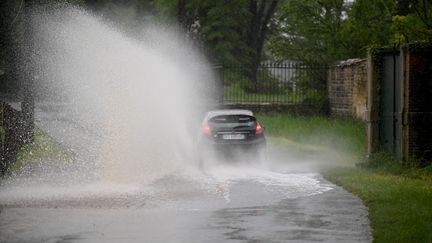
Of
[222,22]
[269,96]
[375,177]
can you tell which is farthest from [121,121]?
[222,22]

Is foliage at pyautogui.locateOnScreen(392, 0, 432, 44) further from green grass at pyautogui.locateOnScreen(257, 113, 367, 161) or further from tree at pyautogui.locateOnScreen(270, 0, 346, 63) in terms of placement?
tree at pyautogui.locateOnScreen(270, 0, 346, 63)

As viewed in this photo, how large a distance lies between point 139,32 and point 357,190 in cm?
4388

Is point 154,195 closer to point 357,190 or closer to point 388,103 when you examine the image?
point 357,190

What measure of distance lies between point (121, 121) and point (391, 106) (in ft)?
47.6

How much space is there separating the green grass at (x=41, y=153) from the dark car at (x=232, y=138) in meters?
4.19

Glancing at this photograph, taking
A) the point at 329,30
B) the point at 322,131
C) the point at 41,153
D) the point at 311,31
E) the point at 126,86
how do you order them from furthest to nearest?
the point at 311,31
the point at 329,30
the point at 126,86
the point at 322,131
the point at 41,153

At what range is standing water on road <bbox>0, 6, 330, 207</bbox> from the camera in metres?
18.6

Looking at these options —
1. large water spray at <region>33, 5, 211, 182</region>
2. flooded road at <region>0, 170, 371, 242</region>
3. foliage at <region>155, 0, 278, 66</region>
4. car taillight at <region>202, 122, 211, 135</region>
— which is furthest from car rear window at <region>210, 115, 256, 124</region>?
foliage at <region>155, 0, 278, 66</region>

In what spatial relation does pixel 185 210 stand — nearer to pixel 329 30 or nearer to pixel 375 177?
pixel 375 177

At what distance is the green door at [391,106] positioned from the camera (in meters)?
21.4

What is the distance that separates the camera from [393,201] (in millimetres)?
15711

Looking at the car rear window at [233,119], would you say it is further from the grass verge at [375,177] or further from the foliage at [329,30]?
the foliage at [329,30]

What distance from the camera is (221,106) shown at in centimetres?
3972

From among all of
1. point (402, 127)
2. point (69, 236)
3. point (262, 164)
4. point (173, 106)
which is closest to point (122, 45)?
point (173, 106)
